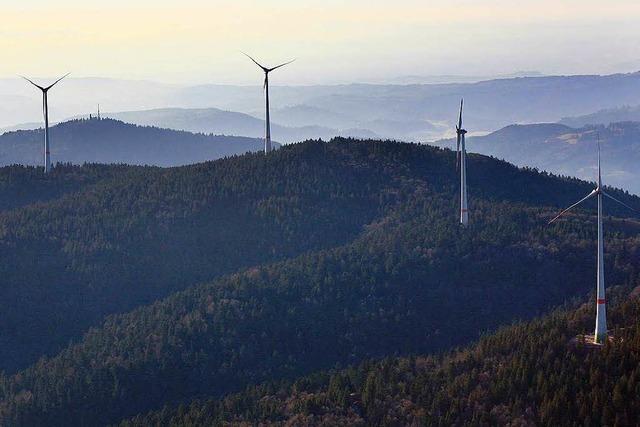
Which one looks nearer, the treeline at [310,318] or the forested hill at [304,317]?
the treeline at [310,318]

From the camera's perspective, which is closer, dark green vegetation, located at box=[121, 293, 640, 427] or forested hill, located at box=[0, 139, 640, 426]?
dark green vegetation, located at box=[121, 293, 640, 427]

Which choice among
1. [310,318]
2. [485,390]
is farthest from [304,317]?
[485,390]

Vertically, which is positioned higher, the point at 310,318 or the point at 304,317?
the point at 304,317

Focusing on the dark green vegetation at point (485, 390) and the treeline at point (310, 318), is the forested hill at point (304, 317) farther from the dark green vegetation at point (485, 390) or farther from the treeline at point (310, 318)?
the dark green vegetation at point (485, 390)

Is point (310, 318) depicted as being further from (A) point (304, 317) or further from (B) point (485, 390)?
(B) point (485, 390)

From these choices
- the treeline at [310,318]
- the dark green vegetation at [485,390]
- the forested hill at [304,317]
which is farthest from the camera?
the forested hill at [304,317]

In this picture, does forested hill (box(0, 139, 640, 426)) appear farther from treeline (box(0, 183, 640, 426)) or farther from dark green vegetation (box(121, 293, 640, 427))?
dark green vegetation (box(121, 293, 640, 427))

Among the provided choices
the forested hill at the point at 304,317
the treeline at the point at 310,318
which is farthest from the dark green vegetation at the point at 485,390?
the forested hill at the point at 304,317

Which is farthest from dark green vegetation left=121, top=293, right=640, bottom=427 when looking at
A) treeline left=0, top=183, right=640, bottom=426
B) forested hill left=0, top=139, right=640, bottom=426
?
forested hill left=0, top=139, right=640, bottom=426

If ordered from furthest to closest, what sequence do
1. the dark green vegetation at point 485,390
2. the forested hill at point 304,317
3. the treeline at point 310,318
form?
the forested hill at point 304,317 < the treeline at point 310,318 < the dark green vegetation at point 485,390
